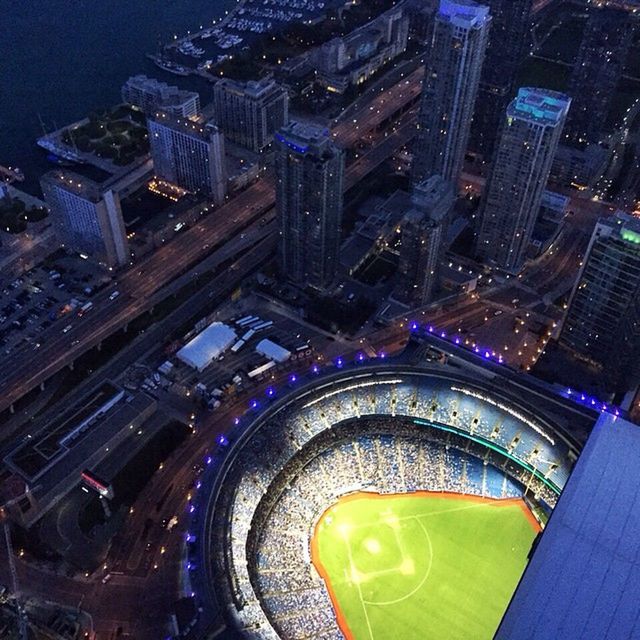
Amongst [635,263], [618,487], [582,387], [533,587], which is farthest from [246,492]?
[635,263]

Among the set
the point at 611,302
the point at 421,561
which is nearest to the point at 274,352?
the point at 421,561

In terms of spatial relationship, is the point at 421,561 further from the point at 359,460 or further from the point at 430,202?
the point at 430,202

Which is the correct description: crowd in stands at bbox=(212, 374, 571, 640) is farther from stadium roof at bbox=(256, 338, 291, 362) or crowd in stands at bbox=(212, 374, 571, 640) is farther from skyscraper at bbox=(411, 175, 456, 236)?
skyscraper at bbox=(411, 175, 456, 236)

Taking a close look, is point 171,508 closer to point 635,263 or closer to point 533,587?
point 533,587

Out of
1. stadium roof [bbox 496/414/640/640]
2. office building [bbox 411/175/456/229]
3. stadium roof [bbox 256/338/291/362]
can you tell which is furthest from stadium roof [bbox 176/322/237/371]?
stadium roof [bbox 496/414/640/640]

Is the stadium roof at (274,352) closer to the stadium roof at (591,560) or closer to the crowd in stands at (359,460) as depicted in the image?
the crowd in stands at (359,460)

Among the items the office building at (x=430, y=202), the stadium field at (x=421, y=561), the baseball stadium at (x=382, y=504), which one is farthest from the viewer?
the office building at (x=430, y=202)

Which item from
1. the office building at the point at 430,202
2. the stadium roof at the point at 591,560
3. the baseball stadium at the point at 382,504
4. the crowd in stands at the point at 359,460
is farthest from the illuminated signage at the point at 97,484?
the office building at the point at 430,202
